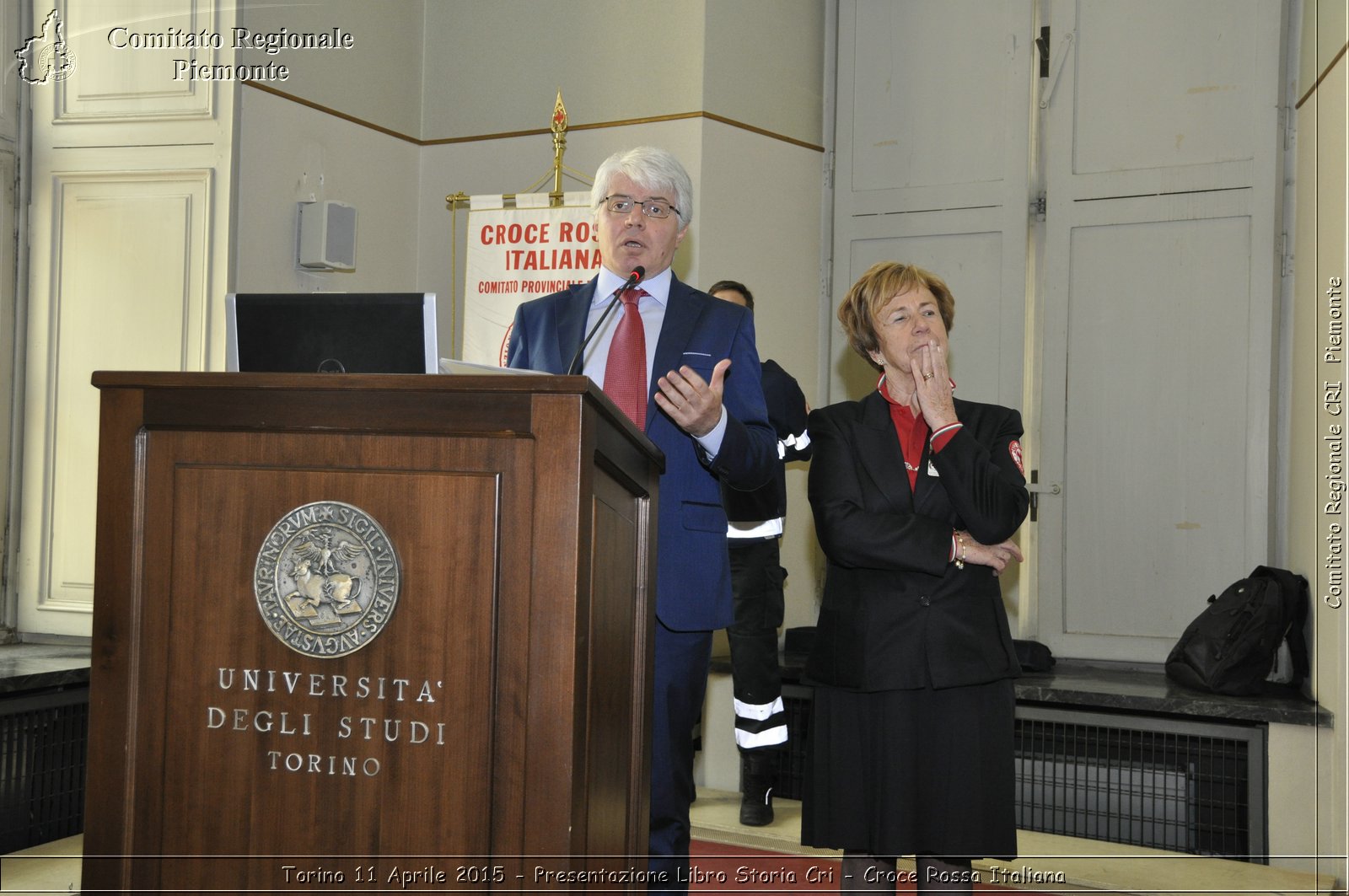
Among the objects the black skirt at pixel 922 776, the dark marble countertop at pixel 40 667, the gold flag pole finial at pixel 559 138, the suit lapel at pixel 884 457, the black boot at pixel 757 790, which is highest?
the gold flag pole finial at pixel 559 138

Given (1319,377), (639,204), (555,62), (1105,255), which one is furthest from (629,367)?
(555,62)

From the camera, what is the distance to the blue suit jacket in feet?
6.83

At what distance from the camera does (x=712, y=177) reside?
16.4 feet

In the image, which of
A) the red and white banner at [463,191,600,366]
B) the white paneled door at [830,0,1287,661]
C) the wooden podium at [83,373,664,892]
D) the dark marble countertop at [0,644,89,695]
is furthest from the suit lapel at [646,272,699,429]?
the white paneled door at [830,0,1287,661]

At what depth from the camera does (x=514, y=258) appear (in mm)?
4895

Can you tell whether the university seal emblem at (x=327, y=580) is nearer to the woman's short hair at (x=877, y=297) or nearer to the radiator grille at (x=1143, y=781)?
the woman's short hair at (x=877, y=297)

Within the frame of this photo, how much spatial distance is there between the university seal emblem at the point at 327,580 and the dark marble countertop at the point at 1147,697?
3.42 m

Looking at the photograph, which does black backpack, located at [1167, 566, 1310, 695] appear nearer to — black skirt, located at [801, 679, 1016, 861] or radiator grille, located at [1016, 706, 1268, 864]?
radiator grille, located at [1016, 706, 1268, 864]

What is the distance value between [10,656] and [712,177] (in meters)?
3.17

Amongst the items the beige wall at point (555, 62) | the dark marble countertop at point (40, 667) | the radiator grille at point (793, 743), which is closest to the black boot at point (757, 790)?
the radiator grille at point (793, 743)

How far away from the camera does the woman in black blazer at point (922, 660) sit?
2314 mm

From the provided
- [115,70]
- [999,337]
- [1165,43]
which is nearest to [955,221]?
[999,337]

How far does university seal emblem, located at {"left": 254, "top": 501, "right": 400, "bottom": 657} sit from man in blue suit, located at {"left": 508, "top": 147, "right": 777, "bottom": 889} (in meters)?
0.70

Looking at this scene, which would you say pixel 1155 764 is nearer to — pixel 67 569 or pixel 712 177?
pixel 712 177
